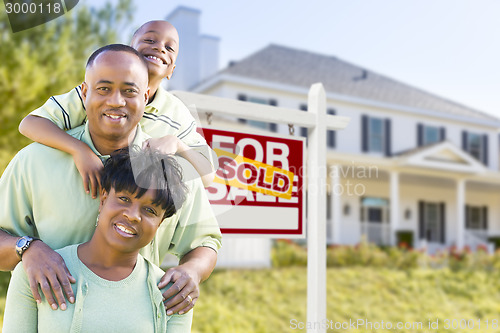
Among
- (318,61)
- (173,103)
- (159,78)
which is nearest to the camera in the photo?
(159,78)

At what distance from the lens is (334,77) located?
60.2 ft

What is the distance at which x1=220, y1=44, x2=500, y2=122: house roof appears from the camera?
16.7 meters

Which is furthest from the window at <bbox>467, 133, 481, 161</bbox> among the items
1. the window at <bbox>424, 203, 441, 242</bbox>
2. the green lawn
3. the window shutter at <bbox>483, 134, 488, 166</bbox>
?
the green lawn

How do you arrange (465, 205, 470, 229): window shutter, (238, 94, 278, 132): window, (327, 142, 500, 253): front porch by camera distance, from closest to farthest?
(238, 94, 278, 132): window < (327, 142, 500, 253): front porch < (465, 205, 470, 229): window shutter

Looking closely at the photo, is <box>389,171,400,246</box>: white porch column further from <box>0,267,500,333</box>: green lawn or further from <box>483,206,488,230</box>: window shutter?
<box>483,206,488,230</box>: window shutter

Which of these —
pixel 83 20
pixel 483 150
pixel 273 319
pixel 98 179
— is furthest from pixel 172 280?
pixel 483 150

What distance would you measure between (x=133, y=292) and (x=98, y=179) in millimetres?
326

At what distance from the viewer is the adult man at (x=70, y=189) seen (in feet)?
4.79

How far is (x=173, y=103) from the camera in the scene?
193cm

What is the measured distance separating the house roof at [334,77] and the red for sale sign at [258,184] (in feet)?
39.7

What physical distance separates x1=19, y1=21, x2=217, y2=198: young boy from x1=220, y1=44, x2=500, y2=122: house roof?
13639mm

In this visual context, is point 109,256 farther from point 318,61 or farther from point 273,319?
point 318,61

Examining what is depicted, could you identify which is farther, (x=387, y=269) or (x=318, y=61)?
(x=318, y=61)

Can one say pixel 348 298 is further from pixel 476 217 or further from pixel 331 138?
pixel 476 217
